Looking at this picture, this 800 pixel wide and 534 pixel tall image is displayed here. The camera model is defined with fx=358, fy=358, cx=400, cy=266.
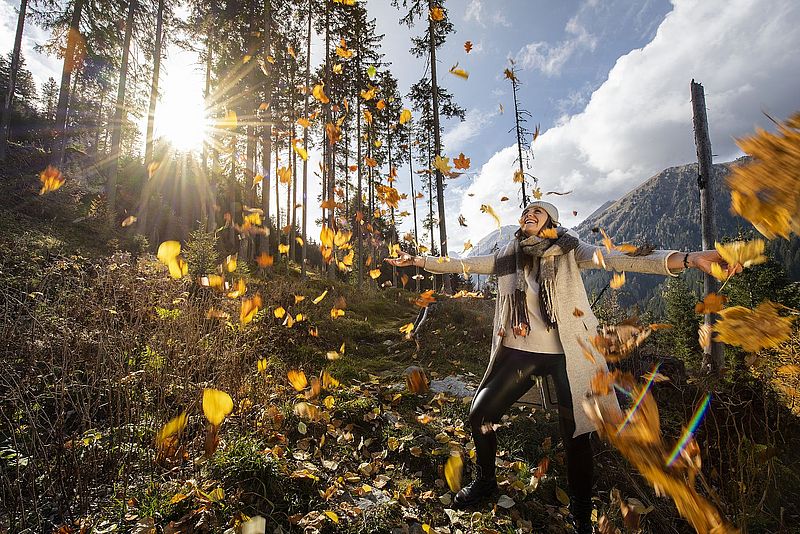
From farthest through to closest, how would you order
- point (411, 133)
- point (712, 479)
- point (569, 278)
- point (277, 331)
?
point (411, 133), point (277, 331), point (712, 479), point (569, 278)

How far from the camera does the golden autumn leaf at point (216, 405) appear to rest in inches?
126

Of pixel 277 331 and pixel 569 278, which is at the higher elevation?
pixel 569 278

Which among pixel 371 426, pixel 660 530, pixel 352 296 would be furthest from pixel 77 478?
pixel 352 296

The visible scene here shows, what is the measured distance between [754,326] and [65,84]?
903 inches

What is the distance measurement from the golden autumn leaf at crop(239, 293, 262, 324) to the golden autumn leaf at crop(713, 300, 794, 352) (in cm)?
598

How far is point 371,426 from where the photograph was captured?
13.1ft

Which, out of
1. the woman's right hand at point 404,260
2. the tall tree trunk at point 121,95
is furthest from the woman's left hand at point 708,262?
the tall tree trunk at point 121,95

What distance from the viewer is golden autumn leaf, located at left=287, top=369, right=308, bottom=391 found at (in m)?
4.76

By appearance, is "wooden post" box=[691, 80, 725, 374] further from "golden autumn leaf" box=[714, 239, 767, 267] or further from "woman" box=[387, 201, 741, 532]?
"golden autumn leaf" box=[714, 239, 767, 267]

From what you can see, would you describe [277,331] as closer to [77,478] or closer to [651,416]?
[77,478]

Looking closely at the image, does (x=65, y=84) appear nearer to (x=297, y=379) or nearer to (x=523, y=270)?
(x=297, y=379)

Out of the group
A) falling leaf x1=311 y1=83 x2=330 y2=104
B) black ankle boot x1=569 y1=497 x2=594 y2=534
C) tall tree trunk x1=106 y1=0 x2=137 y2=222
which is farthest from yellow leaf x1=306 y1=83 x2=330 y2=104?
black ankle boot x1=569 y1=497 x2=594 y2=534

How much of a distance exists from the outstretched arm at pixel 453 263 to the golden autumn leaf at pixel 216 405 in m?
2.02

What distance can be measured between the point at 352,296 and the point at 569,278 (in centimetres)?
1131
